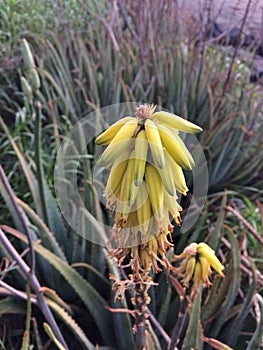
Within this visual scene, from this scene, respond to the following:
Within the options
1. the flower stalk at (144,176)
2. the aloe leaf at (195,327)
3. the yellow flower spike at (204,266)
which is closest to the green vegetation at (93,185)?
the aloe leaf at (195,327)

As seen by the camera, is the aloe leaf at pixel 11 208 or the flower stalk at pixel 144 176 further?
the aloe leaf at pixel 11 208

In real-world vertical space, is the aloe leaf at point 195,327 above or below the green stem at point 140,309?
below

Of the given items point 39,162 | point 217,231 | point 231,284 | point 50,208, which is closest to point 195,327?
point 231,284

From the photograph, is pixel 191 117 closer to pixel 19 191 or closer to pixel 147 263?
pixel 19 191

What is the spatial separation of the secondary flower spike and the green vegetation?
0.27 m

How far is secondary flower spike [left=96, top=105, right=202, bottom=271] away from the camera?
0.52 m

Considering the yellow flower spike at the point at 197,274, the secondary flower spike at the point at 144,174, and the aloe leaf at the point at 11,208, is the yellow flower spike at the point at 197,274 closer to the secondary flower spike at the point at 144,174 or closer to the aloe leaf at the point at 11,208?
the secondary flower spike at the point at 144,174

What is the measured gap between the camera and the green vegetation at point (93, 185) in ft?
3.97

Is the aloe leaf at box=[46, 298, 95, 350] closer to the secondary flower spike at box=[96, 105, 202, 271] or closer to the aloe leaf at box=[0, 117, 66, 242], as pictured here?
the aloe leaf at box=[0, 117, 66, 242]

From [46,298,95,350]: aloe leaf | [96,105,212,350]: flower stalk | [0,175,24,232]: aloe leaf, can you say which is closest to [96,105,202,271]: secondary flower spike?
[96,105,212,350]: flower stalk

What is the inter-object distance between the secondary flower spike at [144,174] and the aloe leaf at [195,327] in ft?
1.49

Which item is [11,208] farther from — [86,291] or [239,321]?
[239,321]

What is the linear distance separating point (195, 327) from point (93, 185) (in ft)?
1.54

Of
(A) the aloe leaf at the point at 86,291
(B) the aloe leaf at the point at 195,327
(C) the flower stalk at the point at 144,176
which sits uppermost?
(C) the flower stalk at the point at 144,176
